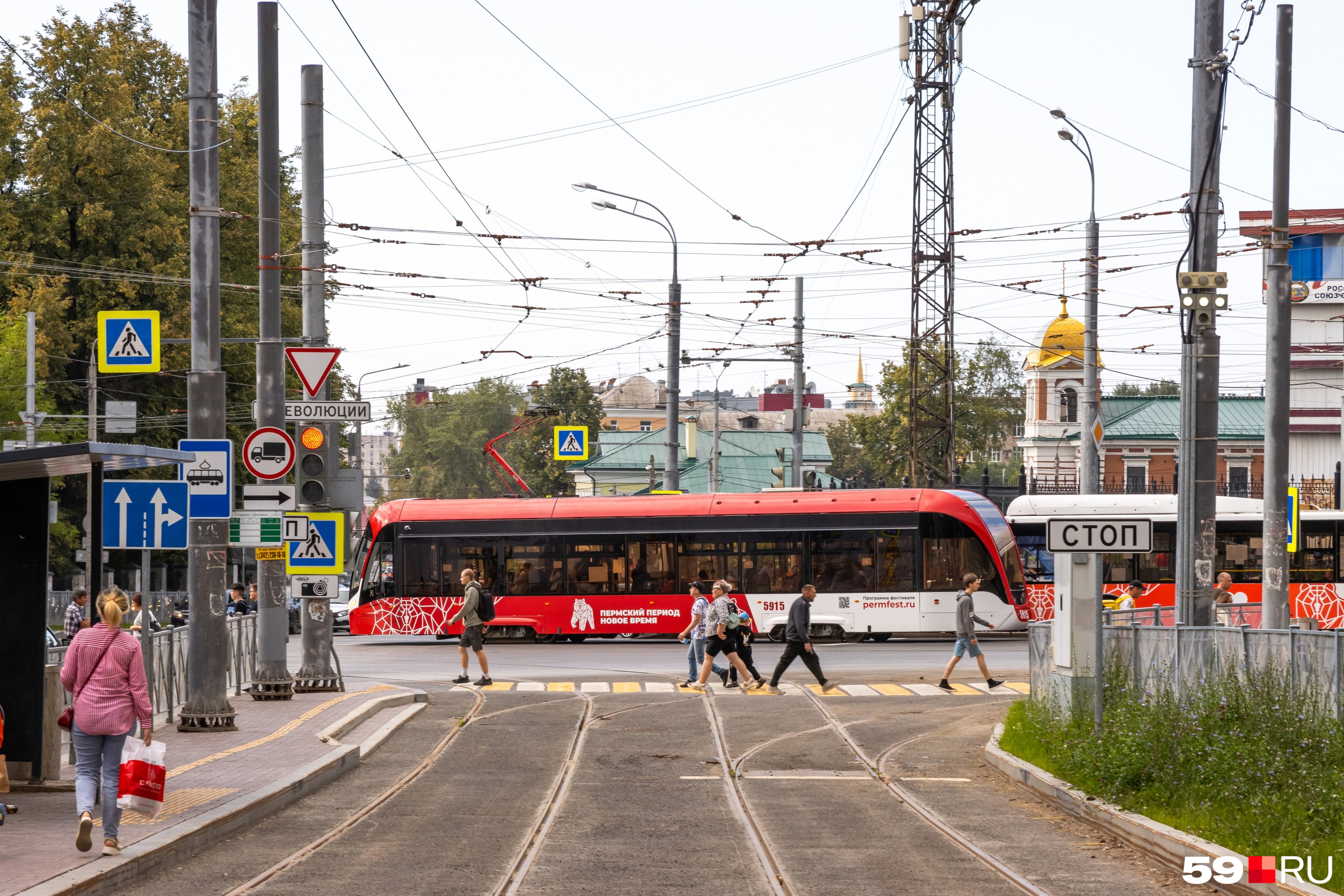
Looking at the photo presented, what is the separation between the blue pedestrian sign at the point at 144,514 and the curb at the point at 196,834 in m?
2.39

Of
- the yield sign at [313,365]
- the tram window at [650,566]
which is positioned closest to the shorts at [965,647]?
the yield sign at [313,365]

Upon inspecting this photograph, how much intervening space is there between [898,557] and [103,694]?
78.4 ft

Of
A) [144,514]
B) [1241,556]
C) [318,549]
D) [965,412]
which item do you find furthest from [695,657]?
[965,412]

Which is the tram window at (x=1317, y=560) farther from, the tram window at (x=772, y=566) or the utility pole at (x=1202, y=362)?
the utility pole at (x=1202, y=362)

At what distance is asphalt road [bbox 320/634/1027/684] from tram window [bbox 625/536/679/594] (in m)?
1.26

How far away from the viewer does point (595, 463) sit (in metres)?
104

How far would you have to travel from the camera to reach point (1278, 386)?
16.7m

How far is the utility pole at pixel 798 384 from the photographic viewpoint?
37.7 metres

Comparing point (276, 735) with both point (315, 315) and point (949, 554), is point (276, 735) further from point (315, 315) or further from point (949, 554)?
point (949, 554)

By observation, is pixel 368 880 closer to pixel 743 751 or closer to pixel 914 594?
pixel 743 751

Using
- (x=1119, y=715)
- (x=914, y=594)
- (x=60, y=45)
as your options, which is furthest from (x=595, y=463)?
(x=1119, y=715)

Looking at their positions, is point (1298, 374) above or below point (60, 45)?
below

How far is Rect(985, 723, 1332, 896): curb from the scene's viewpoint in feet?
27.2

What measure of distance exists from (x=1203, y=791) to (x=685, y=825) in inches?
144
